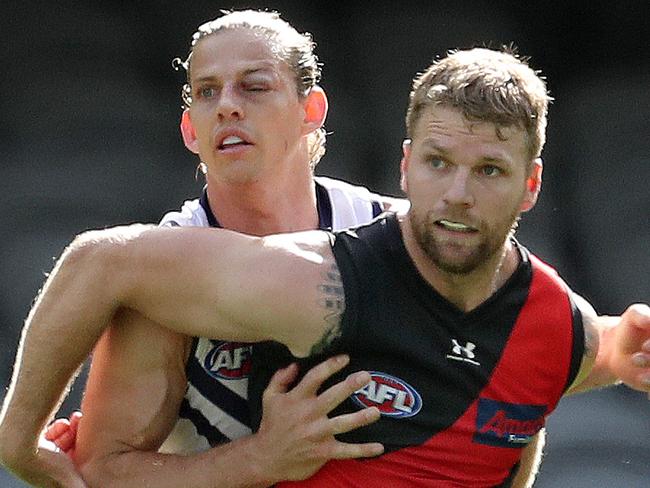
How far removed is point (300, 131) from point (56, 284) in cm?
83

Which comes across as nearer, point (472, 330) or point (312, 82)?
point (472, 330)

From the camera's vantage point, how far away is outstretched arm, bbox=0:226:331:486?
121 inches

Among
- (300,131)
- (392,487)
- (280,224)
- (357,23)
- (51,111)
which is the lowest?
(392,487)

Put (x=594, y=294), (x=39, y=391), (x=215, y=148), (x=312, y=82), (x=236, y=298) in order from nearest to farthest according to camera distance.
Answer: (x=236, y=298)
(x=39, y=391)
(x=215, y=148)
(x=312, y=82)
(x=594, y=294)

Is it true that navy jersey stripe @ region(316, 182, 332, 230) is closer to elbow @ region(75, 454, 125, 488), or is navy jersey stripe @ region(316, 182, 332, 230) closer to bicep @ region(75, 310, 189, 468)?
bicep @ region(75, 310, 189, 468)

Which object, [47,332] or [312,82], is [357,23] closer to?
[312,82]

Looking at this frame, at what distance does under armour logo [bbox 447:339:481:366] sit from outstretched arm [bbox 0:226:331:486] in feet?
0.91

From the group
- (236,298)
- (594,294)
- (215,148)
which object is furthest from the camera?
(594,294)

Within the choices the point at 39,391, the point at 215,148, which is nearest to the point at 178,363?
the point at 39,391

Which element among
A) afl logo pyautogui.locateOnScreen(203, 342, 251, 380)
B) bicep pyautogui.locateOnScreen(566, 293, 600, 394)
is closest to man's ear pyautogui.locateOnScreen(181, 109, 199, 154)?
afl logo pyautogui.locateOnScreen(203, 342, 251, 380)

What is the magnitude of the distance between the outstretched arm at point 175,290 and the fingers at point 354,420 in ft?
0.54

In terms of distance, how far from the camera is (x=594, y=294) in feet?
22.6

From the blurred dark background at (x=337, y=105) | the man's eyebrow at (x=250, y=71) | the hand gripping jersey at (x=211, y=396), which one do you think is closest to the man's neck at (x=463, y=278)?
the hand gripping jersey at (x=211, y=396)

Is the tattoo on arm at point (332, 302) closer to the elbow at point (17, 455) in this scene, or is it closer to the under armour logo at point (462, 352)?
the under armour logo at point (462, 352)
